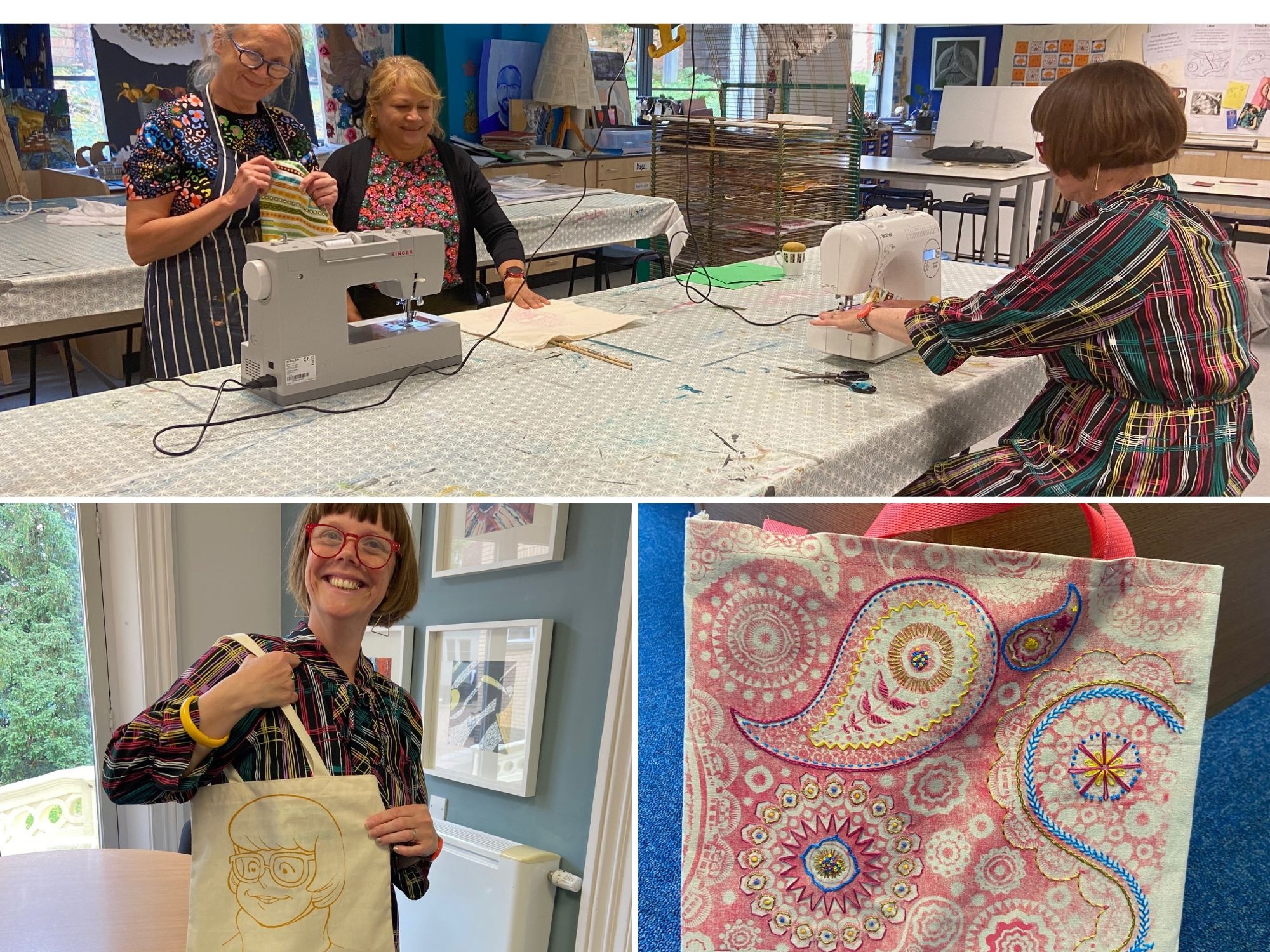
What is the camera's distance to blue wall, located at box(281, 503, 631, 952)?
162 cm

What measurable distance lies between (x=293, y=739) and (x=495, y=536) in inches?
20.7

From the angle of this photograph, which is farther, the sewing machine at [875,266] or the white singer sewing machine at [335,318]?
the sewing machine at [875,266]

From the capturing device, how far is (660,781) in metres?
1.22

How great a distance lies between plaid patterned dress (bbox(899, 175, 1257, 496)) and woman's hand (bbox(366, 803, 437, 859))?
3.21 feet

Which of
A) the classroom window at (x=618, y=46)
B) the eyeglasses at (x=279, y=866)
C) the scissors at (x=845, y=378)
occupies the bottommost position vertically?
the eyeglasses at (x=279, y=866)

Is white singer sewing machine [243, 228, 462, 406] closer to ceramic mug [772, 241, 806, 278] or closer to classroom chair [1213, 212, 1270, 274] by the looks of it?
ceramic mug [772, 241, 806, 278]

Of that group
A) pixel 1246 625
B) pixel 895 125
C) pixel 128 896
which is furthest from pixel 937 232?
pixel 895 125

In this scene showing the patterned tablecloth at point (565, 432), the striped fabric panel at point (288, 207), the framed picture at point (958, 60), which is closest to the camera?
the patterned tablecloth at point (565, 432)

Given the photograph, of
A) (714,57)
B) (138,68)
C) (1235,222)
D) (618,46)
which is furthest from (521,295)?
(1235,222)

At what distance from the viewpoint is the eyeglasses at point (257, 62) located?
1.90m

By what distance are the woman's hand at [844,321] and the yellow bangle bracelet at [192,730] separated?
1233mm

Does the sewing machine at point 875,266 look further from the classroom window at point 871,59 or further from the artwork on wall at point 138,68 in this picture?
the classroom window at point 871,59

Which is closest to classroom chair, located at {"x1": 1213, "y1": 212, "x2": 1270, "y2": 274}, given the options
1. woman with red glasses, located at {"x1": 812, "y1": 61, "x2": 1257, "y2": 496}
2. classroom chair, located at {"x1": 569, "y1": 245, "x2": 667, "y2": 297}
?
classroom chair, located at {"x1": 569, "y1": 245, "x2": 667, "y2": 297}

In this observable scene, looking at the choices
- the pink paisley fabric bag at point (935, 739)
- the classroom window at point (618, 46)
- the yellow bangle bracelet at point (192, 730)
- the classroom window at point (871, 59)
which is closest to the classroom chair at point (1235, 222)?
the classroom window at point (871, 59)
